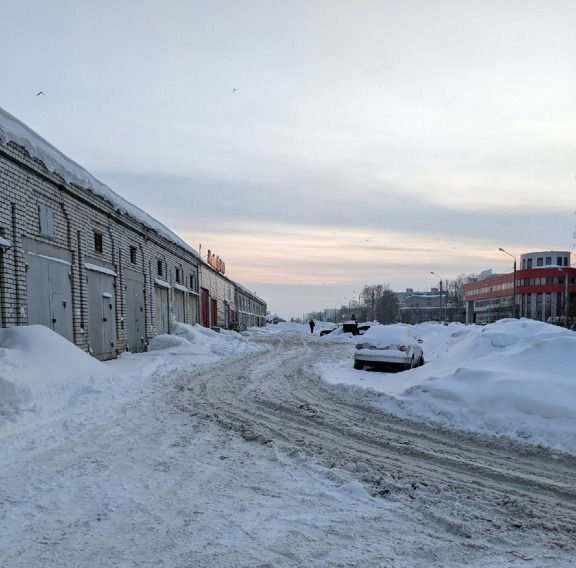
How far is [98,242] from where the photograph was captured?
18.3m

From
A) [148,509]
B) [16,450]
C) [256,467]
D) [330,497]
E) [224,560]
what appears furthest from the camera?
[16,450]

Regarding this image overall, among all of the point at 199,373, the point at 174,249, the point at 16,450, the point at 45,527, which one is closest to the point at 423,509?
the point at 45,527

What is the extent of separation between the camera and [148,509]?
4.22m

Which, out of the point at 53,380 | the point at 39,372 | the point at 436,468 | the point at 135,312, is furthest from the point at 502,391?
the point at 135,312

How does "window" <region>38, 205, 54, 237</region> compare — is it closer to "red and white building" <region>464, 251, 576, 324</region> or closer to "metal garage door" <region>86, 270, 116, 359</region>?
"metal garage door" <region>86, 270, 116, 359</region>

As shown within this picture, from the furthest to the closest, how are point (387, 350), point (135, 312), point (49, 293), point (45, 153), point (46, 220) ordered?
point (135, 312), point (387, 350), point (46, 220), point (49, 293), point (45, 153)

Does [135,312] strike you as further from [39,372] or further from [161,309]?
[39,372]

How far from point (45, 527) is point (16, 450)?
8.89ft

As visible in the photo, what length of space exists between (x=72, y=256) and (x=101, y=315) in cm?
301

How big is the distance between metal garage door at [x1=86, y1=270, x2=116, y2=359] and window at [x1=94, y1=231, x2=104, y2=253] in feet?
3.03

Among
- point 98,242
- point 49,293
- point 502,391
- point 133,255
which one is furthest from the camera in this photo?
point 133,255

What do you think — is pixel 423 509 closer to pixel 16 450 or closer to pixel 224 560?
pixel 224 560

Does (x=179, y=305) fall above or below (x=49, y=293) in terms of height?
below

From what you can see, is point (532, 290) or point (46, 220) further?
point (532, 290)
